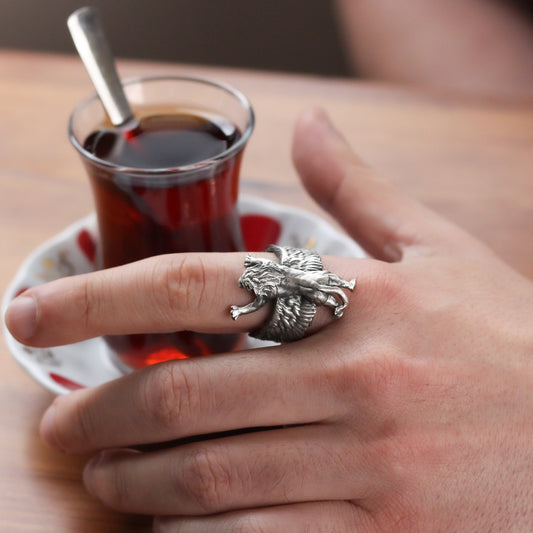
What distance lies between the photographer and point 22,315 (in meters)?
0.59

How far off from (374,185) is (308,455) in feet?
1.12

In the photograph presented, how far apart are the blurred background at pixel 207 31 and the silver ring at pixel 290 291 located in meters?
2.08

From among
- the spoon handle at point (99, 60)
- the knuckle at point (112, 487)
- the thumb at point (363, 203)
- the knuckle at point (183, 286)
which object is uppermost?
the spoon handle at point (99, 60)

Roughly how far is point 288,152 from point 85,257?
0.45 metres

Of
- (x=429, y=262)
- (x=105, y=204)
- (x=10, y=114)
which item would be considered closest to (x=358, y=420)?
(x=429, y=262)

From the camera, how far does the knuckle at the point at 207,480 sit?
59 cm

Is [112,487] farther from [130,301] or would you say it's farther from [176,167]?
[176,167]

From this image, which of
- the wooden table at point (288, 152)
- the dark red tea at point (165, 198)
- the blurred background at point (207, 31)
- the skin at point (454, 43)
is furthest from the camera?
the blurred background at point (207, 31)

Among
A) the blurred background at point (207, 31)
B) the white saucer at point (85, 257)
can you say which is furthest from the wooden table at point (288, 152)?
the blurred background at point (207, 31)

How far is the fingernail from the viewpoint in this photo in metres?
0.59

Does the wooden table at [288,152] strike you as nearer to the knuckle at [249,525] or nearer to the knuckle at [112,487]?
the knuckle at [112,487]

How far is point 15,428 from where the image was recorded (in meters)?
0.75

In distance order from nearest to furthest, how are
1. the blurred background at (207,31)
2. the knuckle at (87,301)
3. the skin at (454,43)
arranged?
the knuckle at (87,301) → the skin at (454,43) → the blurred background at (207,31)

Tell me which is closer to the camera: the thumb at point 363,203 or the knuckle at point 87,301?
the knuckle at point 87,301
